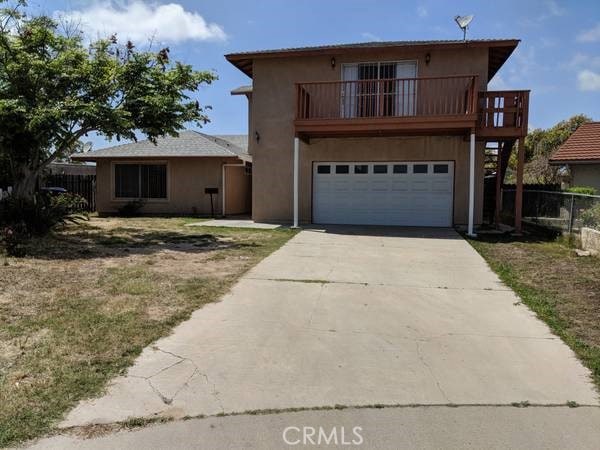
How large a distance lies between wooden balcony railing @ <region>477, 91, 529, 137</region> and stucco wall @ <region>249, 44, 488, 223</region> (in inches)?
51.8

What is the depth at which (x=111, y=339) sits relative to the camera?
16.0 ft

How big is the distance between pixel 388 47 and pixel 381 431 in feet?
46.8

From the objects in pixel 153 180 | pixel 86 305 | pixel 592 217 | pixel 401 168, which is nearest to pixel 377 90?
pixel 401 168

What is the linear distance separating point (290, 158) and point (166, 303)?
1140cm

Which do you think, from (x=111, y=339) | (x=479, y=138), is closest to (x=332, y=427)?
(x=111, y=339)

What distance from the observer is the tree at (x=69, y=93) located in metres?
11.3

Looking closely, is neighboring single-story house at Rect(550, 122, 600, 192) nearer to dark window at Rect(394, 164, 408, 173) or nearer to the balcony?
the balcony

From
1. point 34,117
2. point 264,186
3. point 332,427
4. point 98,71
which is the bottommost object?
point 332,427

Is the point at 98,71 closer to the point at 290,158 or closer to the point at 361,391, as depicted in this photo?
the point at 290,158

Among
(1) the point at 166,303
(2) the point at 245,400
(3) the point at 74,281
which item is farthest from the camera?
(3) the point at 74,281

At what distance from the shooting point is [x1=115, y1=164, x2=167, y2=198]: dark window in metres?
21.7

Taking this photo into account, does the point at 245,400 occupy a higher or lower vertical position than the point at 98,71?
lower

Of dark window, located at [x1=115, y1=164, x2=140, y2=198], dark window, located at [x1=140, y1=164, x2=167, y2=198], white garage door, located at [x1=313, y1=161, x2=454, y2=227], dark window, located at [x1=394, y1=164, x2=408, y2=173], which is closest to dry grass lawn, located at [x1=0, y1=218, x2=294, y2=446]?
white garage door, located at [x1=313, y1=161, x2=454, y2=227]

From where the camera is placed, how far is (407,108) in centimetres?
1584
